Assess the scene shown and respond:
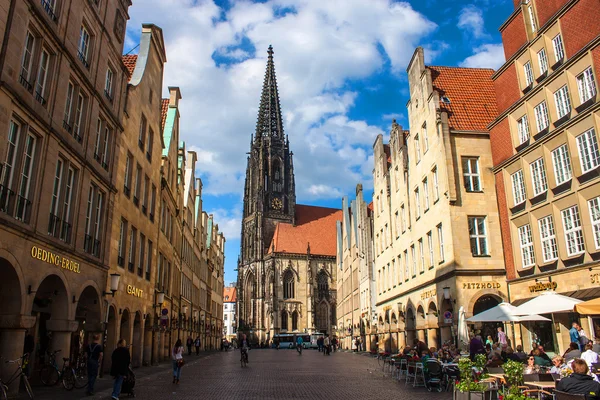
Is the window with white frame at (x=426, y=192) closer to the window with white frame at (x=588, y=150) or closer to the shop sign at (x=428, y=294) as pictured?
the shop sign at (x=428, y=294)

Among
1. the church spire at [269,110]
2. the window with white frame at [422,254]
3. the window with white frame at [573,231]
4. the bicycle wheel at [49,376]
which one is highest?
the church spire at [269,110]

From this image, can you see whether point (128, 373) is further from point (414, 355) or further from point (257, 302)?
point (257, 302)

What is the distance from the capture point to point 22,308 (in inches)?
474

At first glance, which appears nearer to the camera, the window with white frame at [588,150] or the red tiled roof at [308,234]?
the window with white frame at [588,150]

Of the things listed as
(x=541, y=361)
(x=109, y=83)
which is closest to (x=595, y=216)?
(x=541, y=361)

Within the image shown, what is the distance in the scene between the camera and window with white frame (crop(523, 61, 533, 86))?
68.3 ft

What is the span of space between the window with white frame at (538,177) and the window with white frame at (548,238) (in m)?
1.20

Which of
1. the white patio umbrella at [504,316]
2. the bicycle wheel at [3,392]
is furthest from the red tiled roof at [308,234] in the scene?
the bicycle wheel at [3,392]

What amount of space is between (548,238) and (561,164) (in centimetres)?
295

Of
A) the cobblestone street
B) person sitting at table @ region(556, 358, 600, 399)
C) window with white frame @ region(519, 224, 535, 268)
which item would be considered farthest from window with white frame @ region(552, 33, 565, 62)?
person sitting at table @ region(556, 358, 600, 399)

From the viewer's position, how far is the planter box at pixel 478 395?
8.42 meters

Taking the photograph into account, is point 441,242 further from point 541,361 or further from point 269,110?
point 269,110

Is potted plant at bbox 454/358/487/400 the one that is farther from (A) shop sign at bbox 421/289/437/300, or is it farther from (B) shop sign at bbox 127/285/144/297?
(A) shop sign at bbox 421/289/437/300

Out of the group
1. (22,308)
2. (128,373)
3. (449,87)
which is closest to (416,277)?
(449,87)
